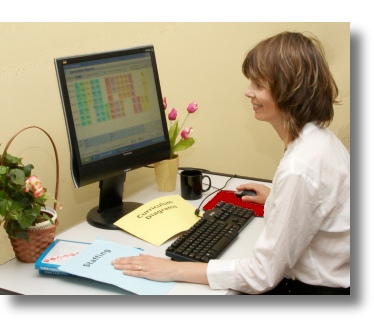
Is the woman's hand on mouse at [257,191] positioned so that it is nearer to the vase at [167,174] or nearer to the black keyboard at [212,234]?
the black keyboard at [212,234]

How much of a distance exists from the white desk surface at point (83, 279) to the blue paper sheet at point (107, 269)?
2 centimetres

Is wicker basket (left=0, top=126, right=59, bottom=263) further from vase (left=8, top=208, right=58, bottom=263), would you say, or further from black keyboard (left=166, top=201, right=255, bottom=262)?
black keyboard (left=166, top=201, right=255, bottom=262)

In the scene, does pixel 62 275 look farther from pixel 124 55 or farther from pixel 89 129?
pixel 124 55

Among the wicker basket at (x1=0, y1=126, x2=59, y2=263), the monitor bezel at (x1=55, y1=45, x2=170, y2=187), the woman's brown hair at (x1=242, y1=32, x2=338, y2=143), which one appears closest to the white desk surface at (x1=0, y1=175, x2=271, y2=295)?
the wicker basket at (x1=0, y1=126, x2=59, y2=263)

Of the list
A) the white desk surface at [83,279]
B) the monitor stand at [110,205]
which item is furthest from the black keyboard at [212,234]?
the monitor stand at [110,205]

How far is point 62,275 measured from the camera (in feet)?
4.04

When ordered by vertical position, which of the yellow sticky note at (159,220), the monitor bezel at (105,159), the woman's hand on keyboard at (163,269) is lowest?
the woman's hand on keyboard at (163,269)

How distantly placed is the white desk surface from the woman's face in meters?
0.35

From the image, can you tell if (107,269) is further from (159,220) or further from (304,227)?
(304,227)

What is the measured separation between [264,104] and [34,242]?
675 mm

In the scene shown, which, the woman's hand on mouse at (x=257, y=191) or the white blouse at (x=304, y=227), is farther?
the woman's hand on mouse at (x=257, y=191)

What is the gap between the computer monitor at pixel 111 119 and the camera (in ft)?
4.60

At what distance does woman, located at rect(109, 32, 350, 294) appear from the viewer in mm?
1142

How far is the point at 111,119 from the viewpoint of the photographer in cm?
150
